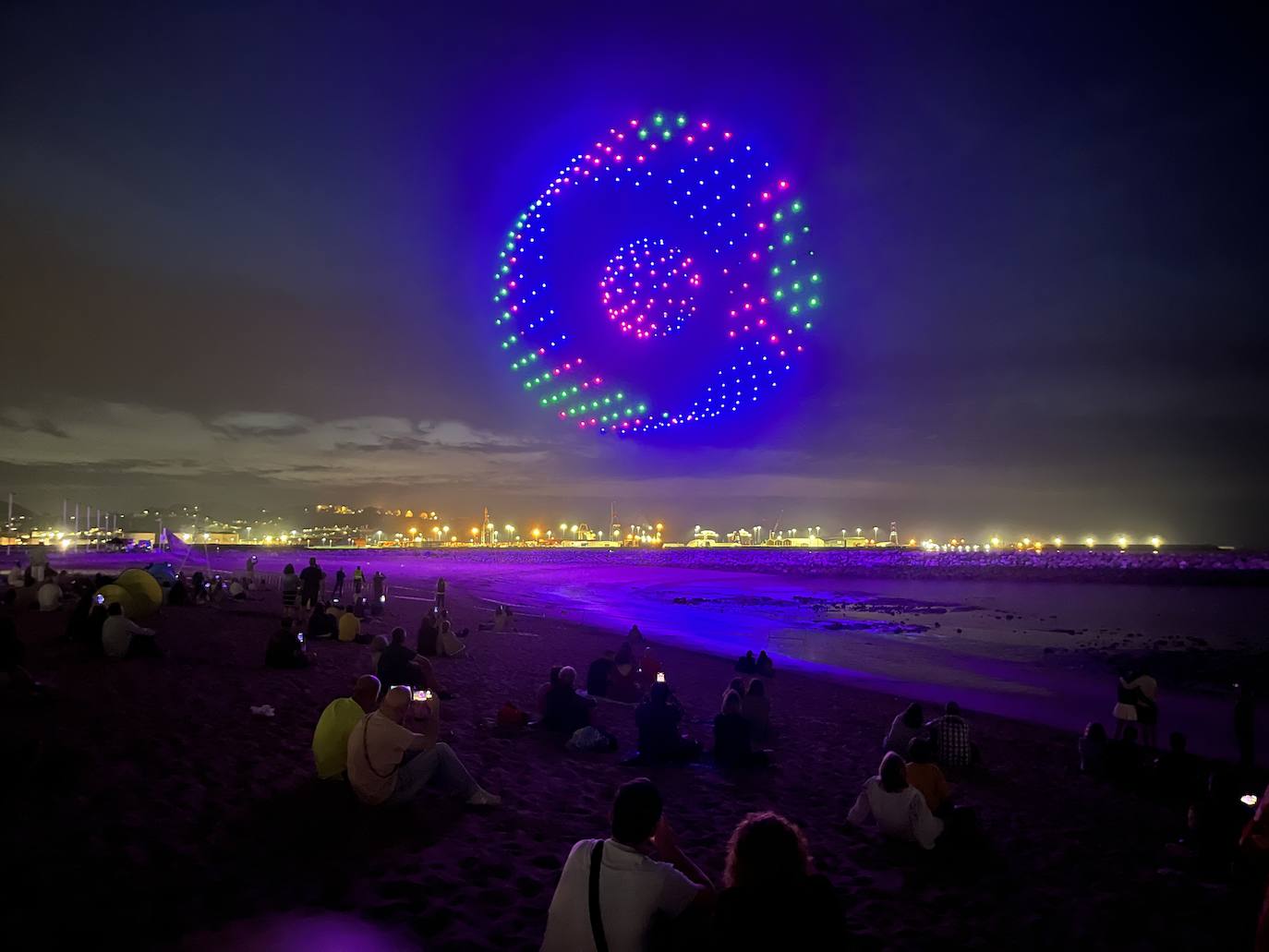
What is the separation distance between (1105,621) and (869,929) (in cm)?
3792

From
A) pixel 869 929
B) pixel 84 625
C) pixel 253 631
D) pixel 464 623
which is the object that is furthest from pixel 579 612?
pixel 869 929

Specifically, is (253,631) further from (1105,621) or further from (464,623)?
(1105,621)

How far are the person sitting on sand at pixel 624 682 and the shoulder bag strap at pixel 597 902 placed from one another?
9179 millimetres

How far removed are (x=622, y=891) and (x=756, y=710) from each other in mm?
7483

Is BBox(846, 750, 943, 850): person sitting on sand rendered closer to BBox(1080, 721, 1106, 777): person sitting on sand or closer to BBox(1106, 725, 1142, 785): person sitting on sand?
BBox(1106, 725, 1142, 785): person sitting on sand

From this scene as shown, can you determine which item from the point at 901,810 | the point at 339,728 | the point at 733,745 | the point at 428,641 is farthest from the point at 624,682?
the point at 901,810

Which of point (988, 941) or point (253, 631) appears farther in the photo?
point (253, 631)

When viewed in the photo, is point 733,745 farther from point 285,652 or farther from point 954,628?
point 954,628

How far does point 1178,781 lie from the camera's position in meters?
8.30

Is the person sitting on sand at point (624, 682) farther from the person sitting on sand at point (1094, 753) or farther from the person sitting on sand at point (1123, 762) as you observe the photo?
the person sitting on sand at point (1123, 762)

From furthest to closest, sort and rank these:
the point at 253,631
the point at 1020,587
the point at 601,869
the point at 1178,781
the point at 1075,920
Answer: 1. the point at 1020,587
2. the point at 253,631
3. the point at 1178,781
4. the point at 1075,920
5. the point at 601,869

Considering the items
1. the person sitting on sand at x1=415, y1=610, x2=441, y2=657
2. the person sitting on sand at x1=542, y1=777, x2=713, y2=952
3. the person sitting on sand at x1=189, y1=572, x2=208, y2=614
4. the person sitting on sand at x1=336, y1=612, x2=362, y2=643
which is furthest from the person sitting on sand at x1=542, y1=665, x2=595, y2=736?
the person sitting on sand at x1=189, y1=572, x2=208, y2=614

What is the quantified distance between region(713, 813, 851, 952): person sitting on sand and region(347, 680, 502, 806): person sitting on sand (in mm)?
4234

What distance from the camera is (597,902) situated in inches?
126
